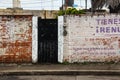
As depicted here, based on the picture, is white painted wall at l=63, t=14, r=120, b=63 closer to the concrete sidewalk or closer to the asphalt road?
the concrete sidewalk

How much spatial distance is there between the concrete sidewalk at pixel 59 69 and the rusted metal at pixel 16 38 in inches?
19.2

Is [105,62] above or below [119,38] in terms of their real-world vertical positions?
below

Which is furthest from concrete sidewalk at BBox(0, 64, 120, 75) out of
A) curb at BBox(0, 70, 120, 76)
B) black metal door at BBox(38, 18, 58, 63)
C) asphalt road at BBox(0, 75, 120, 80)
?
black metal door at BBox(38, 18, 58, 63)

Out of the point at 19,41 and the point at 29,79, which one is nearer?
the point at 29,79

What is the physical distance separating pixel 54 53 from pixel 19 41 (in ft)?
5.51

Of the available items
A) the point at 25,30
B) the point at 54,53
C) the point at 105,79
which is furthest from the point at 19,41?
the point at 105,79

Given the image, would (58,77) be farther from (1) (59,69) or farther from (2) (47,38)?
(2) (47,38)

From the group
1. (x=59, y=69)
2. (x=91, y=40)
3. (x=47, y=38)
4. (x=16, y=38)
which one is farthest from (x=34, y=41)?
(x=91, y=40)

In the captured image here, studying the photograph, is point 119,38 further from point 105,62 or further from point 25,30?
point 25,30

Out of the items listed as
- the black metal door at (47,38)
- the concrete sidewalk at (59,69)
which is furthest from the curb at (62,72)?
the black metal door at (47,38)

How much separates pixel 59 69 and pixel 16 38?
283cm

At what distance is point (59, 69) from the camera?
563 inches

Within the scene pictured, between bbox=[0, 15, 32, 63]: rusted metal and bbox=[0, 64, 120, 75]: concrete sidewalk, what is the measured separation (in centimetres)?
49

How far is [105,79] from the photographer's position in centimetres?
1244
